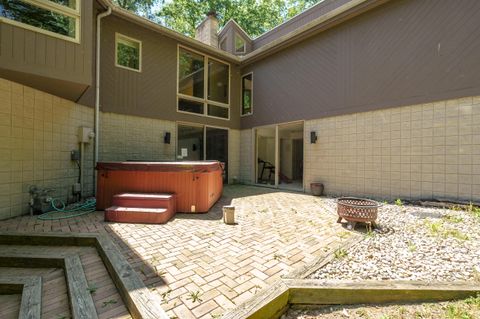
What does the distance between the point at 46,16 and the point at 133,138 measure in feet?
11.0

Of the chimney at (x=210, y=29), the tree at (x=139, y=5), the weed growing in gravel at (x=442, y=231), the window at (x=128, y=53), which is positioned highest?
the tree at (x=139, y=5)

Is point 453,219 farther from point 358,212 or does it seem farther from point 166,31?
point 166,31

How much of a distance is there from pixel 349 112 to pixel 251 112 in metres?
3.84

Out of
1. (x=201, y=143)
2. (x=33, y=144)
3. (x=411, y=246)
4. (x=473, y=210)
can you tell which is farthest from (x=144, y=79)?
(x=473, y=210)

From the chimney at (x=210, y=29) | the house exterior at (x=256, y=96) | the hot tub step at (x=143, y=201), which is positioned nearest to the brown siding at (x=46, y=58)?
the house exterior at (x=256, y=96)

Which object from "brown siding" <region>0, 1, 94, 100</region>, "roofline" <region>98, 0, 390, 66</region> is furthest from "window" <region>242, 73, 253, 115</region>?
"brown siding" <region>0, 1, 94, 100</region>

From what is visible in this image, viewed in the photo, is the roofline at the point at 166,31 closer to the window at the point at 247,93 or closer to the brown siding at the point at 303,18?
the window at the point at 247,93

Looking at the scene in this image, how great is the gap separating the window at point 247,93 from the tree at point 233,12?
369 inches

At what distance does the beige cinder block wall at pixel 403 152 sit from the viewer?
439cm

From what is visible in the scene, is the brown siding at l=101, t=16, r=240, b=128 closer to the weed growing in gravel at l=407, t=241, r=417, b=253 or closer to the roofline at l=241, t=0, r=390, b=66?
the roofline at l=241, t=0, r=390, b=66

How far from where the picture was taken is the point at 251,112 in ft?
29.1

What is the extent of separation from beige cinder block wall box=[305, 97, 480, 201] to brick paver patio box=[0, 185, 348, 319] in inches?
83.3

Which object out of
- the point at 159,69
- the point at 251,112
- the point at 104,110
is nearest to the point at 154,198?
the point at 104,110

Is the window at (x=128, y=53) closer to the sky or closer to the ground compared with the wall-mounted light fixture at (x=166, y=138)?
closer to the sky
